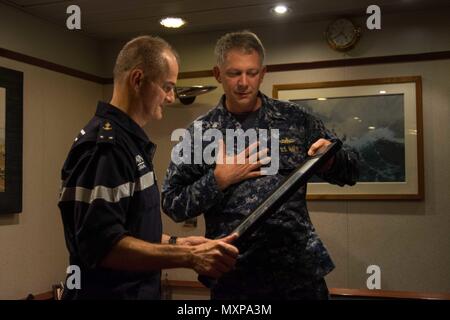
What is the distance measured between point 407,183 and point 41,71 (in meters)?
2.51

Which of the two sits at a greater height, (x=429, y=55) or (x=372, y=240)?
(x=429, y=55)

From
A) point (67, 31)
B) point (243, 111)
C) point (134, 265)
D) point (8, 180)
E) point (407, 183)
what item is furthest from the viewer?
point (67, 31)

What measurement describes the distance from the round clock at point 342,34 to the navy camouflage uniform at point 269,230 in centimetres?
195

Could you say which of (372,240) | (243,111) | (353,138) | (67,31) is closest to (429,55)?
(353,138)

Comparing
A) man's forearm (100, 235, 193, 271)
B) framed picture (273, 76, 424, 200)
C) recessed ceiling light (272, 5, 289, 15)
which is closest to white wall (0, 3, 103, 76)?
recessed ceiling light (272, 5, 289, 15)

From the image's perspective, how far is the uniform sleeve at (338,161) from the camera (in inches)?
59.6

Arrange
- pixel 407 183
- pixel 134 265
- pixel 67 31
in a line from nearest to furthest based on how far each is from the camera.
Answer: pixel 134 265 → pixel 407 183 → pixel 67 31

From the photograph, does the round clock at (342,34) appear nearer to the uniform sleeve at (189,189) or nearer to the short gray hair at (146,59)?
the uniform sleeve at (189,189)

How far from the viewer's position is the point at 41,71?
3.30m

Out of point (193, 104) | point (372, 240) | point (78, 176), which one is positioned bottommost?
point (372, 240)

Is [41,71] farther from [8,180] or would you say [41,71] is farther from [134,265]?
[134,265]

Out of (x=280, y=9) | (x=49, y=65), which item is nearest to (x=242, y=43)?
(x=280, y=9)

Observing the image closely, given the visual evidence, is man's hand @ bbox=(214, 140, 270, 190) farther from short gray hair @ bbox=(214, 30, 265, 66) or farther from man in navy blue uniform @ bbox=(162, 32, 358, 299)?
short gray hair @ bbox=(214, 30, 265, 66)

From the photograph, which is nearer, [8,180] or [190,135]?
[190,135]
